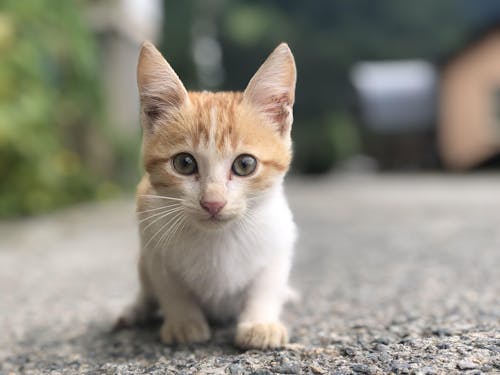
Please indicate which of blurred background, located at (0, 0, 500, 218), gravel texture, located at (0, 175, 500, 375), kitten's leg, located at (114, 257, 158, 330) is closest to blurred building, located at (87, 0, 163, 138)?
blurred background, located at (0, 0, 500, 218)

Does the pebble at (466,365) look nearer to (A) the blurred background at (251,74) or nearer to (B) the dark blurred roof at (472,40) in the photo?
(A) the blurred background at (251,74)

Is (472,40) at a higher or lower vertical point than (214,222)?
higher

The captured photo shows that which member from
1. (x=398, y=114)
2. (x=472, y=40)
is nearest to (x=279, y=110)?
(x=472, y=40)

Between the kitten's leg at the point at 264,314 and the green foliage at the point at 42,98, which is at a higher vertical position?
the green foliage at the point at 42,98

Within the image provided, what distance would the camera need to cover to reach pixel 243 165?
1.59 metres

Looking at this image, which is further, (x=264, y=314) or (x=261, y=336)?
(x=264, y=314)

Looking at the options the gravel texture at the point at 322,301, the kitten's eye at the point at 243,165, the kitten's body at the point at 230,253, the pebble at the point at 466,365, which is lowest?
the gravel texture at the point at 322,301

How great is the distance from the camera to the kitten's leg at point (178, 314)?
178cm

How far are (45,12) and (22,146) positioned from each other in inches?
72.7

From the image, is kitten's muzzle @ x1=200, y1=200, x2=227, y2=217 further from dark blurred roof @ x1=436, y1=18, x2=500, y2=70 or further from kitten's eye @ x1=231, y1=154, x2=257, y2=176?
dark blurred roof @ x1=436, y1=18, x2=500, y2=70

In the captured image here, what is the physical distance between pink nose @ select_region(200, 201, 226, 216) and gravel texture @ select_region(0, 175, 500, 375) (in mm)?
456

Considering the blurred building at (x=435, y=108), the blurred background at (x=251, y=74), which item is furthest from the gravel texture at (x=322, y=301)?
the blurred building at (x=435, y=108)

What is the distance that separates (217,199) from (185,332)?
569mm

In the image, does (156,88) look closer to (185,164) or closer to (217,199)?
(185,164)
